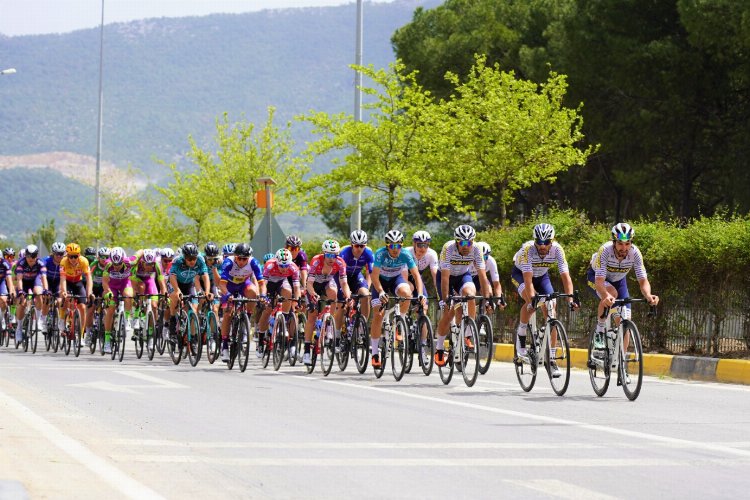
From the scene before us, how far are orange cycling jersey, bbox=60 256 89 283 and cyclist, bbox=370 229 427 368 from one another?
8.44 metres

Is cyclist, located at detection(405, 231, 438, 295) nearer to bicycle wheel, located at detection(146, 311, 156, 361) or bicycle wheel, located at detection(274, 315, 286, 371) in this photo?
bicycle wheel, located at detection(274, 315, 286, 371)

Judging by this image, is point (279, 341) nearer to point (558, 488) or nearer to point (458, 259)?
point (458, 259)

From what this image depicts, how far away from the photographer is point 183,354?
22375mm

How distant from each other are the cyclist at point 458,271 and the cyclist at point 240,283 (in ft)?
11.4

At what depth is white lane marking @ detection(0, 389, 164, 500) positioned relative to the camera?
7.92 m

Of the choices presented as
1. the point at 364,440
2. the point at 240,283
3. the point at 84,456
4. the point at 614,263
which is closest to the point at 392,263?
the point at 240,283

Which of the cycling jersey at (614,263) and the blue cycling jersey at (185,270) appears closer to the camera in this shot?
the cycling jersey at (614,263)

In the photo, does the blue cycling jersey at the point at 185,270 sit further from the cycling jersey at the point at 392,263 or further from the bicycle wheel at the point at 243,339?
the cycling jersey at the point at 392,263

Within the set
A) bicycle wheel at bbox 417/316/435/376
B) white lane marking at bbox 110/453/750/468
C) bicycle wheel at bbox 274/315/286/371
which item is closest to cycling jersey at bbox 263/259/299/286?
bicycle wheel at bbox 274/315/286/371

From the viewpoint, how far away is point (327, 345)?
1861 centimetres

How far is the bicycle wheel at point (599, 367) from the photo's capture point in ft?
48.6

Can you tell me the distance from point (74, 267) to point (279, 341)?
22.2 ft

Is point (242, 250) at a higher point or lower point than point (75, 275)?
higher

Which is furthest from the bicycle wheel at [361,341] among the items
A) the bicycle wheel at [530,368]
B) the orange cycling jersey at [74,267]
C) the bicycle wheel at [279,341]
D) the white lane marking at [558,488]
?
the white lane marking at [558,488]
